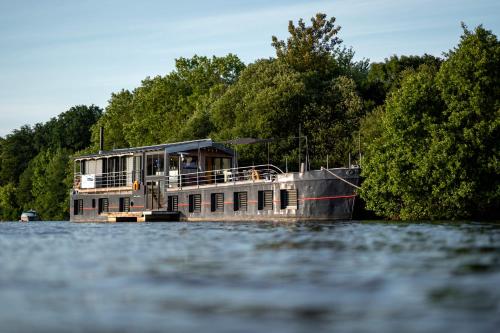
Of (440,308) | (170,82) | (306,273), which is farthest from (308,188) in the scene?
(170,82)

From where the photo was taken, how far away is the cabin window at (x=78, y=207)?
161ft

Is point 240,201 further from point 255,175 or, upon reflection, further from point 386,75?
point 386,75

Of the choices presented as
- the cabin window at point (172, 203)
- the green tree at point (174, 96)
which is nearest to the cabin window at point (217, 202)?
the cabin window at point (172, 203)

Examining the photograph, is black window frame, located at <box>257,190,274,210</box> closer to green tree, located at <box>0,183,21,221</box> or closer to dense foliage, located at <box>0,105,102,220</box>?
dense foliage, located at <box>0,105,102,220</box>

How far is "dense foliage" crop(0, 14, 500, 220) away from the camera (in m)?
33.0

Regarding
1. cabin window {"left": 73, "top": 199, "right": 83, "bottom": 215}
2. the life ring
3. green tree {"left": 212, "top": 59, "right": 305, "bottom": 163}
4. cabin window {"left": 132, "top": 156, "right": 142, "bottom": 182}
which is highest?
green tree {"left": 212, "top": 59, "right": 305, "bottom": 163}

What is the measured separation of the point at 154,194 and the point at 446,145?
19056 mm

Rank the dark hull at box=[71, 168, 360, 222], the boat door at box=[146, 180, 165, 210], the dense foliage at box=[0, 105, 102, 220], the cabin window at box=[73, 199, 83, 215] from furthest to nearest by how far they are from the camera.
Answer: the dense foliage at box=[0, 105, 102, 220] → the cabin window at box=[73, 199, 83, 215] → the boat door at box=[146, 180, 165, 210] → the dark hull at box=[71, 168, 360, 222]

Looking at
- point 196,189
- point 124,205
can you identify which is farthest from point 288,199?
A: point 124,205

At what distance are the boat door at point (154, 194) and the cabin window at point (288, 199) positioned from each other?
9.31 m

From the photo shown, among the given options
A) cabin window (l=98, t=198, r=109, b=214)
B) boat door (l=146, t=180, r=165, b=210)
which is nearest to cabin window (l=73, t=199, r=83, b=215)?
cabin window (l=98, t=198, r=109, b=214)

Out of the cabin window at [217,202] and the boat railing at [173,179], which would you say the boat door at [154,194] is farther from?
the cabin window at [217,202]

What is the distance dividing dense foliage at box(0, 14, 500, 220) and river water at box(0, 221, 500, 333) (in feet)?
61.7

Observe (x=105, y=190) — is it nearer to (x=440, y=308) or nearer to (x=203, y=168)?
(x=203, y=168)
